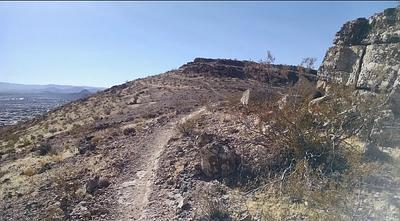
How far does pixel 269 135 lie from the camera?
14.3m

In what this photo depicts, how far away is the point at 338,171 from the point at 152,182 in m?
6.66

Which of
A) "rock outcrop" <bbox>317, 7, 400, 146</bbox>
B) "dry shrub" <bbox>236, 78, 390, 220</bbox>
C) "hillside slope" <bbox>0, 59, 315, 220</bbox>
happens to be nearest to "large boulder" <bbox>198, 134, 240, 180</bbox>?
"dry shrub" <bbox>236, 78, 390, 220</bbox>

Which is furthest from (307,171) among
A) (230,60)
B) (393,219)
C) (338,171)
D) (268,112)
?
(230,60)

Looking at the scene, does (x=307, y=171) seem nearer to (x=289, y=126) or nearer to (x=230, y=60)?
(x=289, y=126)

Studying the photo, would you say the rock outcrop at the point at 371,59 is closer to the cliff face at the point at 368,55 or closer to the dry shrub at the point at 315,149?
the cliff face at the point at 368,55

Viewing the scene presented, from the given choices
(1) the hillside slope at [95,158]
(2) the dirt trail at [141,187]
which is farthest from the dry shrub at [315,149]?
(1) the hillside slope at [95,158]

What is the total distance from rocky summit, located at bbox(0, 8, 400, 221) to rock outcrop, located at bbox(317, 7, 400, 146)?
0.04 metres

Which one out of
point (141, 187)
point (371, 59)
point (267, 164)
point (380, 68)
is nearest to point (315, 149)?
point (267, 164)

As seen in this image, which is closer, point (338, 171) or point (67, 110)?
point (338, 171)

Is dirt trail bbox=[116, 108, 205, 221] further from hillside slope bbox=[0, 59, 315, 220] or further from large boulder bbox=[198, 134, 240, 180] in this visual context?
large boulder bbox=[198, 134, 240, 180]

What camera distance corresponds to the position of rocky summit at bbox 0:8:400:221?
1121 cm

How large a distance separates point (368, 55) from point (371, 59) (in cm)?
38

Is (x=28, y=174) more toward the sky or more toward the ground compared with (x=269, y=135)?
more toward the ground

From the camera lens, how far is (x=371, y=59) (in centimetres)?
1470
